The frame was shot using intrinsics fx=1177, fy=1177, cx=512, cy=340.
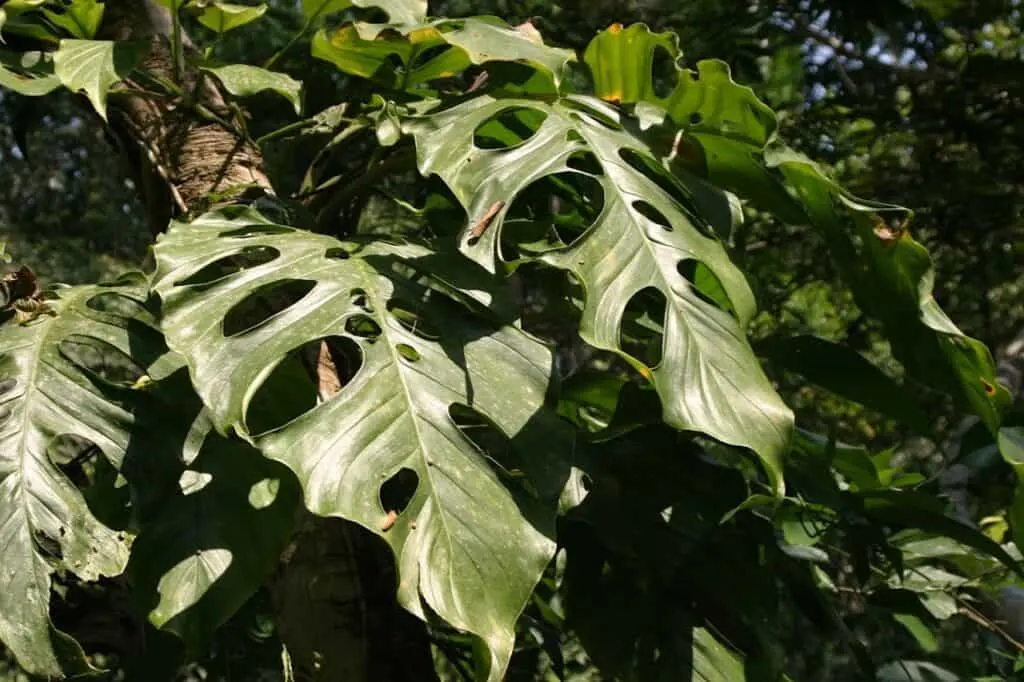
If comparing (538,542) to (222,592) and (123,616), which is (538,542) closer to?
(222,592)

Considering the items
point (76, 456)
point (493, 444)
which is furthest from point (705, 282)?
point (76, 456)

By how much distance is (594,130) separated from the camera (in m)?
1.29

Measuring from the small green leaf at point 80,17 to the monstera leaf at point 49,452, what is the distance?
0.40 meters

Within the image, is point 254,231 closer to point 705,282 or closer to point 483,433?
point 483,433

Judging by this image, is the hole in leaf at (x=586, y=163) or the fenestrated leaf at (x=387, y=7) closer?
the hole in leaf at (x=586, y=163)

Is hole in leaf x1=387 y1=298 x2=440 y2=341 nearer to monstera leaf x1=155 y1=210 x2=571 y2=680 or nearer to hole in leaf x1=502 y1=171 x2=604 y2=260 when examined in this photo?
monstera leaf x1=155 y1=210 x2=571 y2=680

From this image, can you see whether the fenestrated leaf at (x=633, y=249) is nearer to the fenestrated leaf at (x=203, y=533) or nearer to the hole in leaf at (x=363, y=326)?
the hole in leaf at (x=363, y=326)

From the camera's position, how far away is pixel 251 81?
1377 millimetres

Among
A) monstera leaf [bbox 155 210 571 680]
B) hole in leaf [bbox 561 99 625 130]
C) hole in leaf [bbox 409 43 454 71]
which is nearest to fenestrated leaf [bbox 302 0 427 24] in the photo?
hole in leaf [bbox 409 43 454 71]

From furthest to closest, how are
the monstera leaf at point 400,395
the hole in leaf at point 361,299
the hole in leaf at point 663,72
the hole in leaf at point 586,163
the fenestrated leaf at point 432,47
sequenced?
1. the hole in leaf at point 663,72
2. the fenestrated leaf at point 432,47
3. the hole in leaf at point 586,163
4. the hole in leaf at point 361,299
5. the monstera leaf at point 400,395

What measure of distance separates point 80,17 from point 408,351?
0.70 metres

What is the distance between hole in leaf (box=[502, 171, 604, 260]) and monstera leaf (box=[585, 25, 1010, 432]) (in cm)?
12

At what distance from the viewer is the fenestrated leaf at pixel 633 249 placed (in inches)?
39.5

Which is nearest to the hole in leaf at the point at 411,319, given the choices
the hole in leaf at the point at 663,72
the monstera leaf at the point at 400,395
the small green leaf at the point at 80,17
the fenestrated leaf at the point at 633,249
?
the monstera leaf at the point at 400,395
